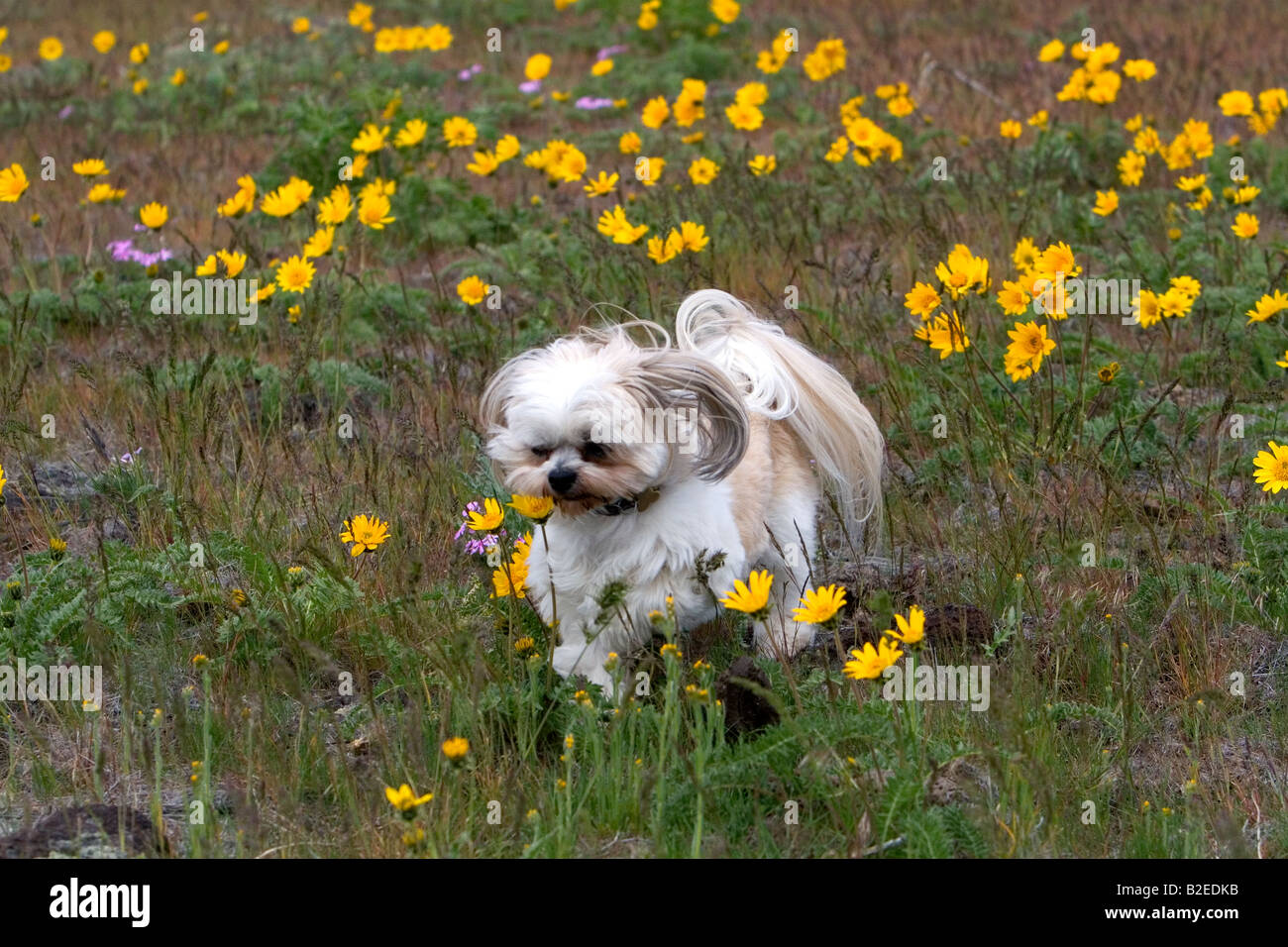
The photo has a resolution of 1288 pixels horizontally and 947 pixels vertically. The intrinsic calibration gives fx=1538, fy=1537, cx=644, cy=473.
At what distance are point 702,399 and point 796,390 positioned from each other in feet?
2.25

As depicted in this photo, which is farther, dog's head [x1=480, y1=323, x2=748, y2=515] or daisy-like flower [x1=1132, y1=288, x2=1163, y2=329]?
daisy-like flower [x1=1132, y1=288, x2=1163, y2=329]

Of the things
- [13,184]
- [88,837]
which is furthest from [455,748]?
[13,184]

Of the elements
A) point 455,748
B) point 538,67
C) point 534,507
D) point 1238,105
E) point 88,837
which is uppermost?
point 538,67

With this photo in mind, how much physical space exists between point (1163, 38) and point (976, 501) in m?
9.65

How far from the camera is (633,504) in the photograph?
4.18 metres

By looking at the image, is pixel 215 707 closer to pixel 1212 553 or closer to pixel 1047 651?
pixel 1047 651

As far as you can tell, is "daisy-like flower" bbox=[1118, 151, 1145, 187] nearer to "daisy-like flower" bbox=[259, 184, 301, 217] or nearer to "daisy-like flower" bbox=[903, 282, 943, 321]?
"daisy-like flower" bbox=[903, 282, 943, 321]

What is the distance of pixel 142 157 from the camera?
37.0ft

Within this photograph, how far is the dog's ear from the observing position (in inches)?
160

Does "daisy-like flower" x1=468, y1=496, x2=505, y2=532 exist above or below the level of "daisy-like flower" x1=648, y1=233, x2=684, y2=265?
below

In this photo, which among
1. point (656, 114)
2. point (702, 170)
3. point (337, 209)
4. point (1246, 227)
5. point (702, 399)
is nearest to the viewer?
point (702, 399)

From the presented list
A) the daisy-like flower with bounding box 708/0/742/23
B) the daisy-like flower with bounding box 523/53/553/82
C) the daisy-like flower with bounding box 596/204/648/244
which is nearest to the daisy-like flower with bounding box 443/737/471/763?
the daisy-like flower with bounding box 596/204/648/244

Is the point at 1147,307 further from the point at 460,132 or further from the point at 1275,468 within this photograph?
the point at 460,132
